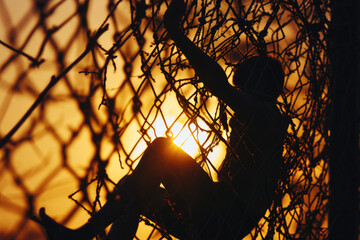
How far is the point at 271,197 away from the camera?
36.7 inches

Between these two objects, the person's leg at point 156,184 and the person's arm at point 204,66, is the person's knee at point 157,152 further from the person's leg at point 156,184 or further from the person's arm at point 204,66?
the person's arm at point 204,66

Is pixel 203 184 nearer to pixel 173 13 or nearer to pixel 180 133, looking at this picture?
pixel 180 133

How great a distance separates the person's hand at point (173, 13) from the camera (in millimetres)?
716

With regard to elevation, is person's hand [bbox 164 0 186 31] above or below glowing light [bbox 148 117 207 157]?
above

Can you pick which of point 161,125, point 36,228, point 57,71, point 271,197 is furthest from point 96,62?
point 271,197

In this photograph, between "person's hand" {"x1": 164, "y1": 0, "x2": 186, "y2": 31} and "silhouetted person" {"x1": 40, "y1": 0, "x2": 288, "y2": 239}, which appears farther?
"silhouetted person" {"x1": 40, "y1": 0, "x2": 288, "y2": 239}

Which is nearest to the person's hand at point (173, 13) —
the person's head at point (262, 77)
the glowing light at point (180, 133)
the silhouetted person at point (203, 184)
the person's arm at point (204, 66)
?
the person's arm at point (204, 66)

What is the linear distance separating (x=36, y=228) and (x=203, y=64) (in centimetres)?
47

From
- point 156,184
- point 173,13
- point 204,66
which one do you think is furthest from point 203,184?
point 173,13

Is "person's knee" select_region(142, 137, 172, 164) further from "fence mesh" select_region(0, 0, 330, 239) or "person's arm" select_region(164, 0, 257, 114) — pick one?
"person's arm" select_region(164, 0, 257, 114)

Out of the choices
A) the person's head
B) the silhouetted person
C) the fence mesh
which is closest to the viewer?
the fence mesh

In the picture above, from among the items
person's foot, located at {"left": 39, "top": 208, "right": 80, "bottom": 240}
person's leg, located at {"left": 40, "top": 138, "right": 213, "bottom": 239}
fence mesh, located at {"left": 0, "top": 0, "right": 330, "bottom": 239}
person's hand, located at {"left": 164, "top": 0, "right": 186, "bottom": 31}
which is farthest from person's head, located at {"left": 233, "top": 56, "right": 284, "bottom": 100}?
person's foot, located at {"left": 39, "top": 208, "right": 80, "bottom": 240}

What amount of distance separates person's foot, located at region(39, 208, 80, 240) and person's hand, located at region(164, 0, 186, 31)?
16.4 inches

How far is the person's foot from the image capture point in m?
0.77
